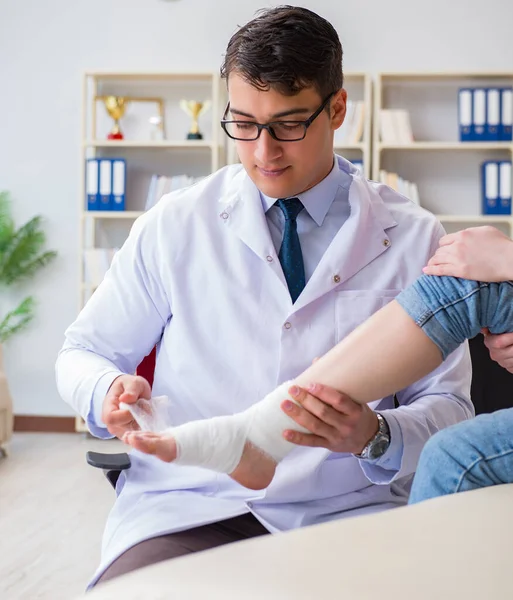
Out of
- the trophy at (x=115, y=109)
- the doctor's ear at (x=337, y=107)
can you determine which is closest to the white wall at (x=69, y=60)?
the trophy at (x=115, y=109)

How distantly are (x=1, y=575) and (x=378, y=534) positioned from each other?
214 centimetres

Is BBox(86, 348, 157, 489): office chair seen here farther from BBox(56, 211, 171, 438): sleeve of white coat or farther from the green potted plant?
the green potted plant

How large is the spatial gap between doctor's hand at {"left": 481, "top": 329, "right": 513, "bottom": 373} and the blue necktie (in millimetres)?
329

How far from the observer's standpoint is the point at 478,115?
4.87 meters

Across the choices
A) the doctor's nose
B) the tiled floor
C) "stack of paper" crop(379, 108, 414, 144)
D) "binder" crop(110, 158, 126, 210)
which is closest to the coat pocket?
the doctor's nose

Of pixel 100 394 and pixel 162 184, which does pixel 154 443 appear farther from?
pixel 162 184

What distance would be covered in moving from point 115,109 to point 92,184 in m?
0.48

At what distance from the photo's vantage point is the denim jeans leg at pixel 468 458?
3.43ft

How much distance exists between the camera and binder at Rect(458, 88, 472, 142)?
4.86 metres

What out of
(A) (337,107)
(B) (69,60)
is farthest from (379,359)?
(B) (69,60)

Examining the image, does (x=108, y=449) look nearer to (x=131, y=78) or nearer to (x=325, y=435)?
(x=131, y=78)

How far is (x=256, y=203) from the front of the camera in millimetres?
1532

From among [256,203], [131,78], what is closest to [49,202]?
[131,78]

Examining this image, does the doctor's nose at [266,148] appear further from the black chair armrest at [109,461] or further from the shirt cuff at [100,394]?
the black chair armrest at [109,461]
